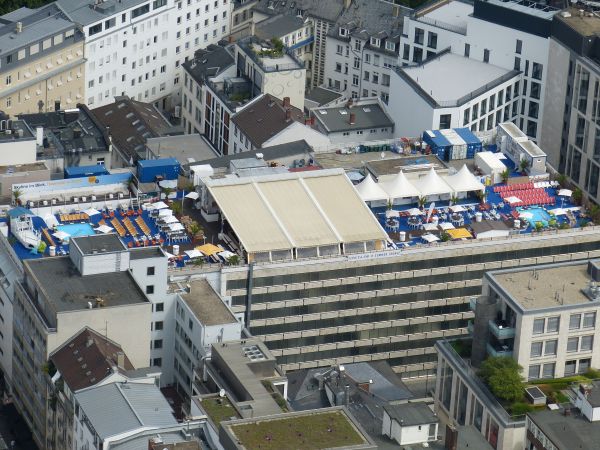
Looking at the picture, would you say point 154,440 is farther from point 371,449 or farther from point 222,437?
point 371,449

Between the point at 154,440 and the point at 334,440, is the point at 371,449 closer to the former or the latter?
the point at 334,440

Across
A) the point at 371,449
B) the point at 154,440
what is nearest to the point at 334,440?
the point at 371,449

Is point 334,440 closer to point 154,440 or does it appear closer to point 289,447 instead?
point 289,447

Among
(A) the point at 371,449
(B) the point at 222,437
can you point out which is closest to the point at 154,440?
(B) the point at 222,437
